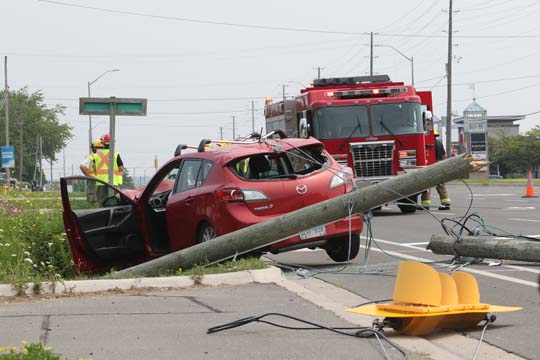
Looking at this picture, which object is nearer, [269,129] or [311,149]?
[311,149]

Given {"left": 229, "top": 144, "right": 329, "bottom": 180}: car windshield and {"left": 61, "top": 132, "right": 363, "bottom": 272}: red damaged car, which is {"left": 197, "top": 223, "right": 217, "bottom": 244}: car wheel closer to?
{"left": 61, "top": 132, "right": 363, "bottom": 272}: red damaged car

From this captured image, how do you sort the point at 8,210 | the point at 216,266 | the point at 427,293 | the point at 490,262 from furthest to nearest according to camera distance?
1. the point at 8,210
2. the point at 490,262
3. the point at 216,266
4. the point at 427,293

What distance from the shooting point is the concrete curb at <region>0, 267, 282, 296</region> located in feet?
31.4

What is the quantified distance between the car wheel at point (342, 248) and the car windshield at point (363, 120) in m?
10.7

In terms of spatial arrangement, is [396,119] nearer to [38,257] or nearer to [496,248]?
[38,257]

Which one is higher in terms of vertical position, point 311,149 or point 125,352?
point 311,149

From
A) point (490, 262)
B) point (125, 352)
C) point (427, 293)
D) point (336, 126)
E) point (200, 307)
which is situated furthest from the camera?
point (336, 126)

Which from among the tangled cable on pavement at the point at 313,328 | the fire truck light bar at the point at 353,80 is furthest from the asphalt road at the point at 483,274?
the fire truck light bar at the point at 353,80

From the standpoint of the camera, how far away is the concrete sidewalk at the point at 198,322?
683cm

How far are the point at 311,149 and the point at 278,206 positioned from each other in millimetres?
1059

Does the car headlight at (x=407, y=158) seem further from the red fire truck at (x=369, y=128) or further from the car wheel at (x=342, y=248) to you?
the car wheel at (x=342, y=248)

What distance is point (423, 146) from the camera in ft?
78.1

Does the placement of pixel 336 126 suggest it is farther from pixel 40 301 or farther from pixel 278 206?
pixel 40 301

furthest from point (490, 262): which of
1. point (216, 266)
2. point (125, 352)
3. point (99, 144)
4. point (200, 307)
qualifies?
point (99, 144)
